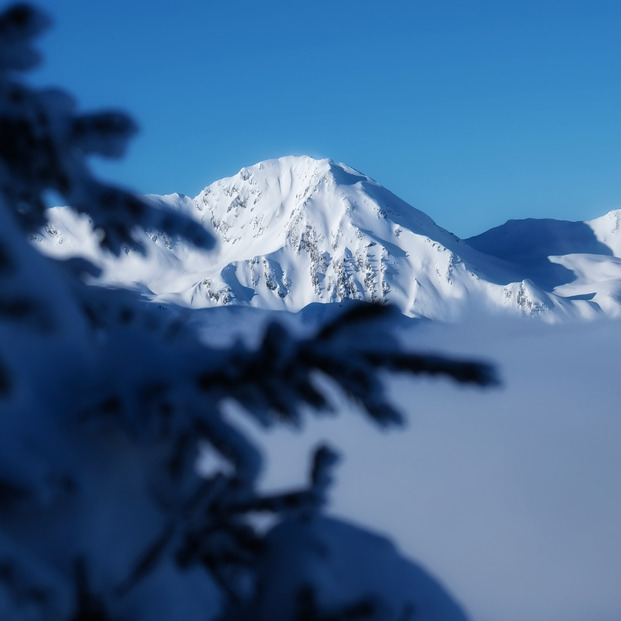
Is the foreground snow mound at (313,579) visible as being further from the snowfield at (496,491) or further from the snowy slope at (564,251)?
the snowy slope at (564,251)

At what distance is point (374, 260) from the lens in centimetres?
11912

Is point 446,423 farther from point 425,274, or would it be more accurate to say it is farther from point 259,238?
point 259,238

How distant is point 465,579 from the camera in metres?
4.40

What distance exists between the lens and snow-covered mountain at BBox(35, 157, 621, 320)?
107188mm

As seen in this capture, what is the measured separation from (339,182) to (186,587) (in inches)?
5262

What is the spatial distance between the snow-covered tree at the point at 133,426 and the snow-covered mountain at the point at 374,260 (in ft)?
323

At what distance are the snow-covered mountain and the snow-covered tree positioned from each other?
3881 inches

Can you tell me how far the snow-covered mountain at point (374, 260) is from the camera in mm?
107188

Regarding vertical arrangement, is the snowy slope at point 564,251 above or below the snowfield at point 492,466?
above

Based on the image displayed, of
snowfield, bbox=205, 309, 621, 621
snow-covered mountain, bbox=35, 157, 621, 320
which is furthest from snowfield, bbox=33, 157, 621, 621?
snow-covered mountain, bbox=35, 157, 621, 320

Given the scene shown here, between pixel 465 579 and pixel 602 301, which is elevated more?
pixel 602 301

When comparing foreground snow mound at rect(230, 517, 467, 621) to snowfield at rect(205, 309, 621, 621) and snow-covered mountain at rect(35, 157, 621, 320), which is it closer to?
snowfield at rect(205, 309, 621, 621)

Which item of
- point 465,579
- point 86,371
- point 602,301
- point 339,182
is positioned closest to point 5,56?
point 86,371

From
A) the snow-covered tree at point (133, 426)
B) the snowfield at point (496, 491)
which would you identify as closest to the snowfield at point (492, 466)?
the snowfield at point (496, 491)
